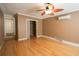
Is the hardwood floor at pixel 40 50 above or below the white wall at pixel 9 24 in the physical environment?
below

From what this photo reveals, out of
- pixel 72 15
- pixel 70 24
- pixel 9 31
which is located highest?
pixel 72 15

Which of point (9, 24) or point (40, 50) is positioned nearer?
point (40, 50)

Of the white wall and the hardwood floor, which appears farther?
the white wall

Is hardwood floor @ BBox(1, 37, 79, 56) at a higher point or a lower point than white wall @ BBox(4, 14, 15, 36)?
lower

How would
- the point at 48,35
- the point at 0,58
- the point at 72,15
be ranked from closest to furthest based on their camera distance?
1. the point at 0,58
2. the point at 72,15
3. the point at 48,35

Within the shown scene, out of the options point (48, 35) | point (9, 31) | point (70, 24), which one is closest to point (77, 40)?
point (70, 24)

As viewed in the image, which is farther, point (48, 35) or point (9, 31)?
point (48, 35)

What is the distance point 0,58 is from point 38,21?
6838 mm

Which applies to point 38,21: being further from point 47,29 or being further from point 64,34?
point 64,34

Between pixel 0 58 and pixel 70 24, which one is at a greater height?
pixel 70 24

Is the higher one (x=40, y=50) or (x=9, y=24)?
(x=9, y=24)

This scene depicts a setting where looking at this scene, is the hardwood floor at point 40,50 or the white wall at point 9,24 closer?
the hardwood floor at point 40,50

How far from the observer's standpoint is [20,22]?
6.19 meters

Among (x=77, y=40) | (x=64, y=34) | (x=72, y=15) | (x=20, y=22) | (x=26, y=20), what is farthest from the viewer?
(x=26, y=20)
